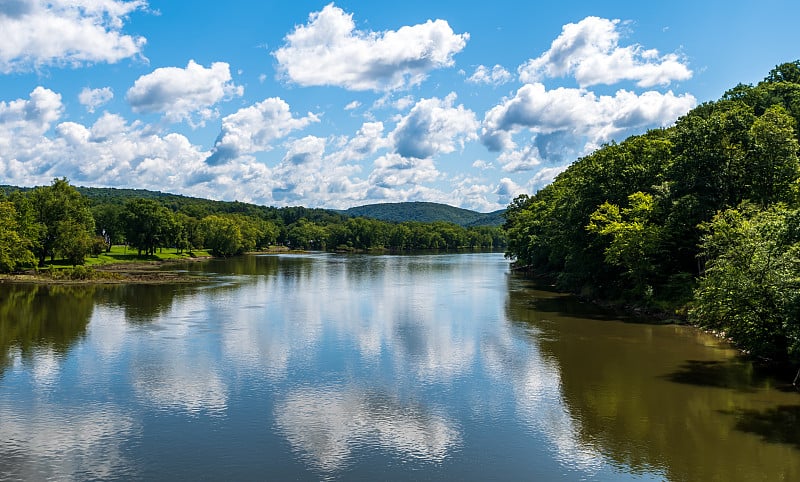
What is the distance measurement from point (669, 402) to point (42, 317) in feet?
126

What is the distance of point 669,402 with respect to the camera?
21.0m

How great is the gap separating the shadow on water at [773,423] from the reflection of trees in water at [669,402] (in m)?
0.03

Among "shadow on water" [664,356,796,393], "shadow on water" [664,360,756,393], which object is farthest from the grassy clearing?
"shadow on water" [664,356,796,393]

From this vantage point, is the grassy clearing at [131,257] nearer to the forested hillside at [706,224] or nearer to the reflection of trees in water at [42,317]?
the reflection of trees in water at [42,317]

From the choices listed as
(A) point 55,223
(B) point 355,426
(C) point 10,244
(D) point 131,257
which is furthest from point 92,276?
(B) point 355,426

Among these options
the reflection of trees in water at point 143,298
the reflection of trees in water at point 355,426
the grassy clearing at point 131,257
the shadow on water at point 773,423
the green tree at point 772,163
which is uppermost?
the green tree at point 772,163

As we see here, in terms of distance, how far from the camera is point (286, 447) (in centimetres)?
1659

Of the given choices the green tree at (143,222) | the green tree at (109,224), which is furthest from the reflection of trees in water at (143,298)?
the green tree at (109,224)

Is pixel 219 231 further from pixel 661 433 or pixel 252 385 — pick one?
pixel 661 433

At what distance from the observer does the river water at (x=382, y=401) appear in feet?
51.1

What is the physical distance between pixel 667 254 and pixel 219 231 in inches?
4307

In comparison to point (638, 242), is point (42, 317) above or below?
below

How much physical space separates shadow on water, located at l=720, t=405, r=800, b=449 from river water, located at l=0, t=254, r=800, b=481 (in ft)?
0.26

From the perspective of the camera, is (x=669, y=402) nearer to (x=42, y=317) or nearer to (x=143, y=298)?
(x=42, y=317)
